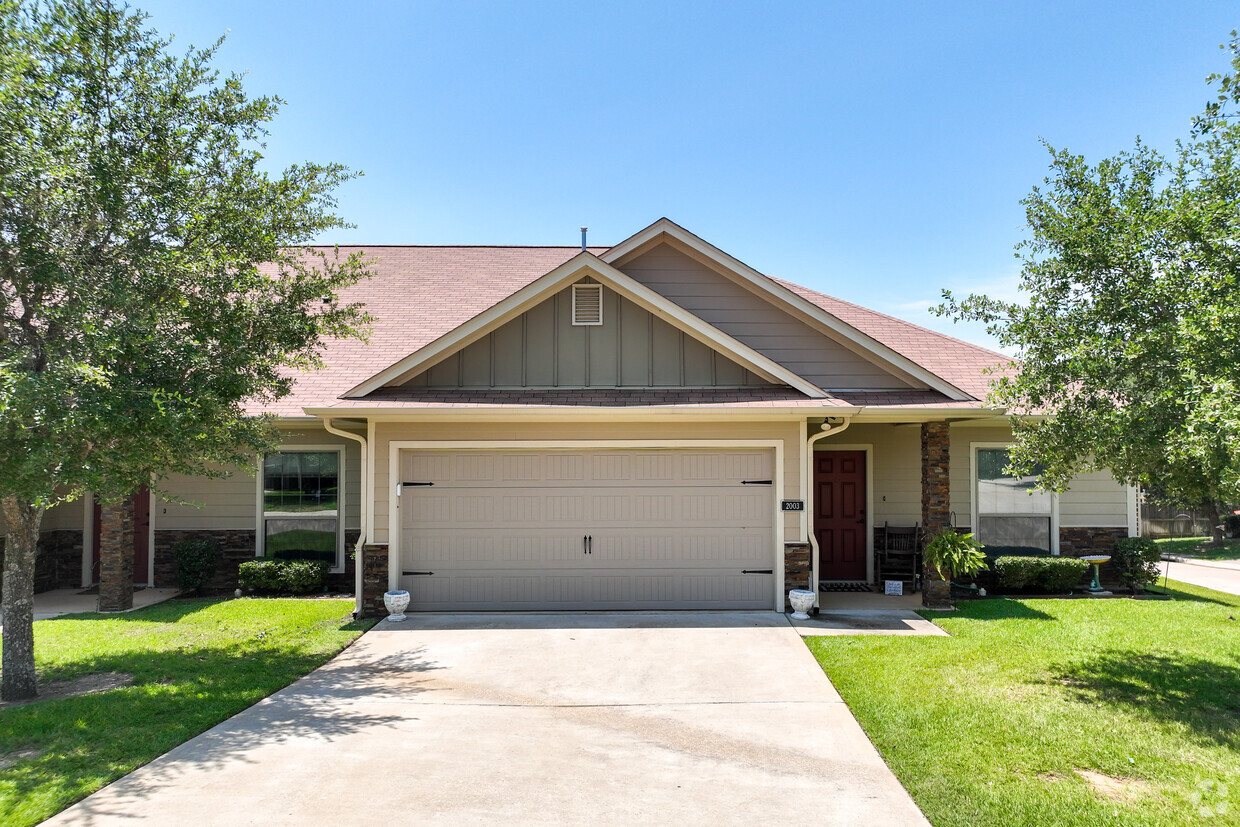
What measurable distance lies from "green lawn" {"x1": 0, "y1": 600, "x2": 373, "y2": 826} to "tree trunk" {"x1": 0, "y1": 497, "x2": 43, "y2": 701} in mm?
408

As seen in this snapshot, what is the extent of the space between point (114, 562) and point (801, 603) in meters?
9.65

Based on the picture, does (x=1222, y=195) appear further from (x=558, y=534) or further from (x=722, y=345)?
(x=558, y=534)

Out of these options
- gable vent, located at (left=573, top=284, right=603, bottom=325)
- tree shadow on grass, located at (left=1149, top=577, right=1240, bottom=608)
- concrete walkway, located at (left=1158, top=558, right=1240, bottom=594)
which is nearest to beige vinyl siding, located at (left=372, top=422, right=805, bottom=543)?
gable vent, located at (left=573, top=284, right=603, bottom=325)

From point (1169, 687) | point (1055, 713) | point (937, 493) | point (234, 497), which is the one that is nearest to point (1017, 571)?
point (937, 493)

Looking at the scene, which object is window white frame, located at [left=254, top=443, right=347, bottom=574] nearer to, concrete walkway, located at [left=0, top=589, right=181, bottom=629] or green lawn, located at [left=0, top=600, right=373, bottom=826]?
green lawn, located at [left=0, top=600, right=373, bottom=826]

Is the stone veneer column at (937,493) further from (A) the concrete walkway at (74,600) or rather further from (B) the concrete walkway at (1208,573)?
(A) the concrete walkway at (74,600)

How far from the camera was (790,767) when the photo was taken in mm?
5527

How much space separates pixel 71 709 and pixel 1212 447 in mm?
9107

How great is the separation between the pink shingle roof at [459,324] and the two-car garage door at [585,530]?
818 millimetres

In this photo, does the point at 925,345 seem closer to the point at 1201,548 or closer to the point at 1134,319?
the point at 1134,319

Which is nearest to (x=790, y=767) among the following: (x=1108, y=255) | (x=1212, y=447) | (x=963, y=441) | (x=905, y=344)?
(x=1212, y=447)

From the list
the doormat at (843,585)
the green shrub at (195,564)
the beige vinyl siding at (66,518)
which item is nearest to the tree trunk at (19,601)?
the green shrub at (195,564)

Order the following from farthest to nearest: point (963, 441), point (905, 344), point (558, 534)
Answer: point (905, 344), point (963, 441), point (558, 534)

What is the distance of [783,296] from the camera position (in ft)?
39.0
